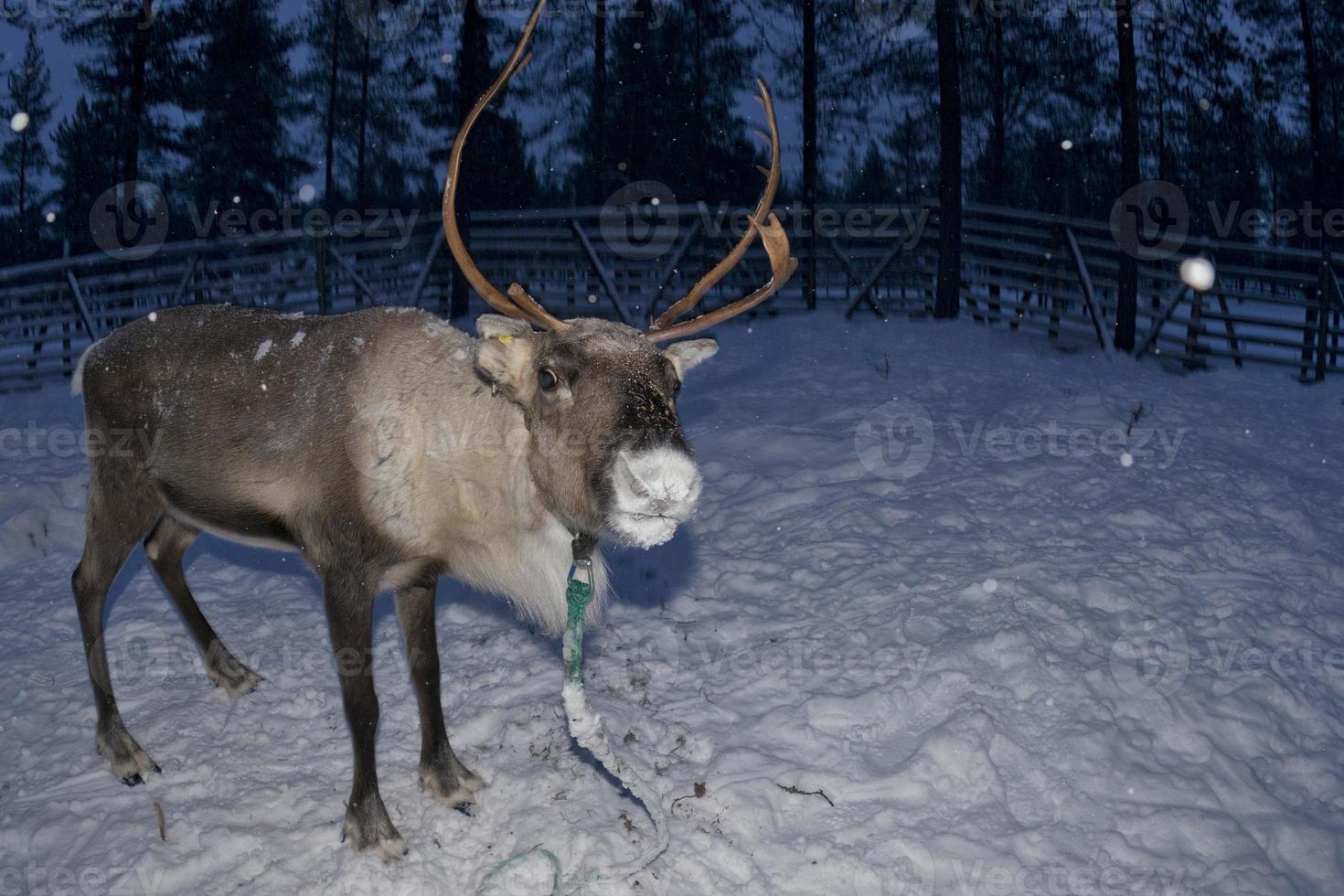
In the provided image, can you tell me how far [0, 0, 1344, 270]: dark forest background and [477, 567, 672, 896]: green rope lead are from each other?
11.7 m

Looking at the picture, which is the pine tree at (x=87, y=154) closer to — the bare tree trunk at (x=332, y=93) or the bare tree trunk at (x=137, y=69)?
the bare tree trunk at (x=332, y=93)

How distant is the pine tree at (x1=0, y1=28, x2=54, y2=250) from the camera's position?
3344 centimetres

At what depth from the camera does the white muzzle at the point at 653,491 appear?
2404 millimetres

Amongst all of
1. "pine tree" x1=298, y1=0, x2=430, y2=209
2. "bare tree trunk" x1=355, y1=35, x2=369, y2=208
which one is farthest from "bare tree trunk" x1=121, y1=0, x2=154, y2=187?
"bare tree trunk" x1=355, y1=35, x2=369, y2=208

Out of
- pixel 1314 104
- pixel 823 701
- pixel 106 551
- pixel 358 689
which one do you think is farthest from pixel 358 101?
A: pixel 823 701

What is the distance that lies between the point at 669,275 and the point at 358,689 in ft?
34.6

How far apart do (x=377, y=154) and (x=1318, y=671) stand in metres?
32.2

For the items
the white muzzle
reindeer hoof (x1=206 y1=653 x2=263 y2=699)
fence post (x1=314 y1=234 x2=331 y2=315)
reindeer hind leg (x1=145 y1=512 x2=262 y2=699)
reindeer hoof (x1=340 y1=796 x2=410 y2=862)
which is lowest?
reindeer hoof (x1=340 y1=796 x2=410 y2=862)

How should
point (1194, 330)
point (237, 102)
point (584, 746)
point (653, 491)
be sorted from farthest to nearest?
point (237, 102) → point (1194, 330) → point (584, 746) → point (653, 491)

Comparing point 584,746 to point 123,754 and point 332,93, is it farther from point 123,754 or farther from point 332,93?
point 332,93

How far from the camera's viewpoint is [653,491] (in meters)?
2.43

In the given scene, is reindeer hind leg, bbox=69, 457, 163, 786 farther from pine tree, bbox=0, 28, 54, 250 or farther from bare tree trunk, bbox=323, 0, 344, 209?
pine tree, bbox=0, 28, 54, 250

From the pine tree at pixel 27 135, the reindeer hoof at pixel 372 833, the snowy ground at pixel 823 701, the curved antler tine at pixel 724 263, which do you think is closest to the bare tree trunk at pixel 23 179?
the pine tree at pixel 27 135

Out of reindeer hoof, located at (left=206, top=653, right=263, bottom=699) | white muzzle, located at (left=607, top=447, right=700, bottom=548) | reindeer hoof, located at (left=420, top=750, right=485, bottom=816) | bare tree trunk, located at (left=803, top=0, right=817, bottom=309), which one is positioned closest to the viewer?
white muzzle, located at (left=607, top=447, right=700, bottom=548)
